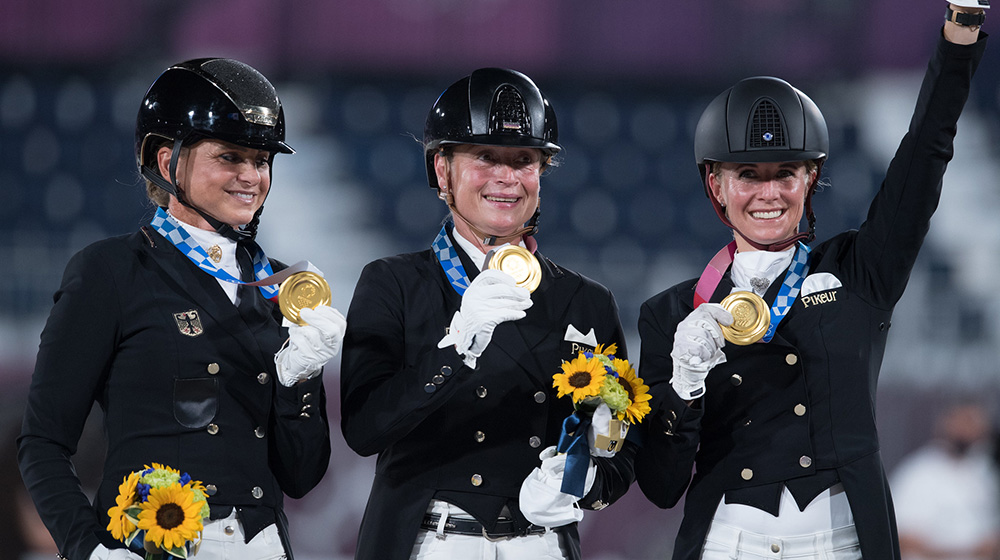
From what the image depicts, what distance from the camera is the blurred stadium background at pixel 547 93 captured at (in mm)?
7402

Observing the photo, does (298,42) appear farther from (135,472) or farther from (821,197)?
(135,472)

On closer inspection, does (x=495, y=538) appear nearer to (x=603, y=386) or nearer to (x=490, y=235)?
(x=603, y=386)

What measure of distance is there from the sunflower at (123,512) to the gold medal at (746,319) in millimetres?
1511

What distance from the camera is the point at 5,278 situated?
22.6ft

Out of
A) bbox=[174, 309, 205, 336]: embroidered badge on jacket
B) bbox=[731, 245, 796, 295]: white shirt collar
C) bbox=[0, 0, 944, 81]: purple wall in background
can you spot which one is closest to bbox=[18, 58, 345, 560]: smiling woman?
bbox=[174, 309, 205, 336]: embroidered badge on jacket

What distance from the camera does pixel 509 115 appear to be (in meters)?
3.04

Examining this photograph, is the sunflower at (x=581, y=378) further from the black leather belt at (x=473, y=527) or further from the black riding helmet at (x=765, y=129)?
the black riding helmet at (x=765, y=129)

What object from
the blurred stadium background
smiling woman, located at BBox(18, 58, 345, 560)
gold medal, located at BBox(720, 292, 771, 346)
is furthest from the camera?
the blurred stadium background

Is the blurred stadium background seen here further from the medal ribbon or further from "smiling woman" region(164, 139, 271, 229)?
the medal ribbon

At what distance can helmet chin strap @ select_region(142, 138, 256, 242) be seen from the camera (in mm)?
2885

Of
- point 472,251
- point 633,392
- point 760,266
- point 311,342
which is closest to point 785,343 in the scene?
point 760,266

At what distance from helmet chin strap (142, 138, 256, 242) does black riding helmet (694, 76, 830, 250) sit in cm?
142

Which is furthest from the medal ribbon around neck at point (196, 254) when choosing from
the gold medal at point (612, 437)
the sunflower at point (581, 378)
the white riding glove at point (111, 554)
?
the gold medal at point (612, 437)

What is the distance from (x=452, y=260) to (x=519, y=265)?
1.16ft
